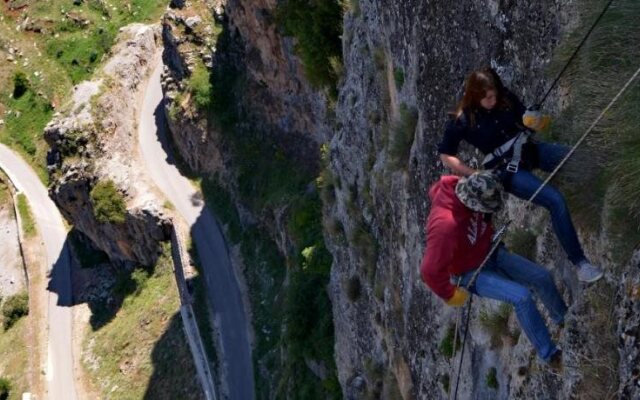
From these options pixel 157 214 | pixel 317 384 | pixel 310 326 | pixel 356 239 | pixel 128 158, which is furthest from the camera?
pixel 128 158

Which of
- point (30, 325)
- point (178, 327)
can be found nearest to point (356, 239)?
point (178, 327)

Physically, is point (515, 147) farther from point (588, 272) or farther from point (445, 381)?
point (445, 381)

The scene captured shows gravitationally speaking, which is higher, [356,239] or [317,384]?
[356,239]

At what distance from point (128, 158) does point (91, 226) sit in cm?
639

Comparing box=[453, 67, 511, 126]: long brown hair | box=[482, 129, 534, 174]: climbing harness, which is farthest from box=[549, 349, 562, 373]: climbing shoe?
box=[453, 67, 511, 126]: long brown hair

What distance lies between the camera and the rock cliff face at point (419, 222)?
8.54m

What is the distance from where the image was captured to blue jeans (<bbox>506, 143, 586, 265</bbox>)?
8.58m

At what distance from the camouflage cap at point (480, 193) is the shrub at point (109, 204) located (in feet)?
152

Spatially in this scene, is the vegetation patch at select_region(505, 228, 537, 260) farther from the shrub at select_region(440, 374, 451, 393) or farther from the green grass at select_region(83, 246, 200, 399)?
the green grass at select_region(83, 246, 200, 399)

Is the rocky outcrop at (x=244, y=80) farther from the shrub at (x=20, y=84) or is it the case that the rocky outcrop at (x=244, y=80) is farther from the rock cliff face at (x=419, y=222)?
the shrub at (x=20, y=84)

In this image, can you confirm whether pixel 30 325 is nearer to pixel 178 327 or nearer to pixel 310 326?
pixel 178 327

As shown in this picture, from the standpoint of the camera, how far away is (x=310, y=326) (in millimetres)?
33250

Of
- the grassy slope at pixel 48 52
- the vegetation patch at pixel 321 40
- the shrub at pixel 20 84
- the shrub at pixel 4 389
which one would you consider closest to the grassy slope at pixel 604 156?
the vegetation patch at pixel 321 40

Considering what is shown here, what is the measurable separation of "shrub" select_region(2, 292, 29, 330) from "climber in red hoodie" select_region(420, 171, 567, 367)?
55.7 m
